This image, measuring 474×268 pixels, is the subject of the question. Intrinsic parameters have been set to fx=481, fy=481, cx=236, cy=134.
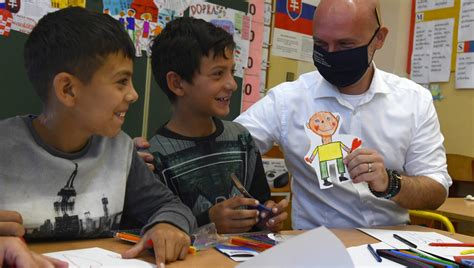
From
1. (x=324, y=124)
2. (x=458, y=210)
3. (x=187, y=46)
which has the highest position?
(x=187, y=46)

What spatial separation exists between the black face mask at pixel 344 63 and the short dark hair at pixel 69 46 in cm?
85

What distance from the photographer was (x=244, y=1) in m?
3.53

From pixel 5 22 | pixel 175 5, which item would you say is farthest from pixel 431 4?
pixel 5 22

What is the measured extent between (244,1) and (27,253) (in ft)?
9.71

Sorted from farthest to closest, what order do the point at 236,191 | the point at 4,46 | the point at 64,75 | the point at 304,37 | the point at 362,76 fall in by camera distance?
the point at 304,37 < the point at 4,46 < the point at 362,76 < the point at 236,191 < the point at 64,75

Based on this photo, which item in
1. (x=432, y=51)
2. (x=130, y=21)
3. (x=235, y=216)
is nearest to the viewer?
(x=235, y=216)

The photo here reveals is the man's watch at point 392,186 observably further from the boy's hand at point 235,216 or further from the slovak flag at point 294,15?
the slovak flag at point 294,15

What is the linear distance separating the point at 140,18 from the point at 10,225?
7.35 ft

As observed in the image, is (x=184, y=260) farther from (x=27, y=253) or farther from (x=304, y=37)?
(x=304, y=37)

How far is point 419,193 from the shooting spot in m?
1.63

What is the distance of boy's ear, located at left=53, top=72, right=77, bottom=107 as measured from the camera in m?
1.17

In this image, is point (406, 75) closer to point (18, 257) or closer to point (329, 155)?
point (329, 155)

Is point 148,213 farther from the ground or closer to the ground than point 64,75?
closer to the ground

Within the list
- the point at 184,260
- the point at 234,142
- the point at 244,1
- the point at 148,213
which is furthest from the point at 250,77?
the point at 184,260
